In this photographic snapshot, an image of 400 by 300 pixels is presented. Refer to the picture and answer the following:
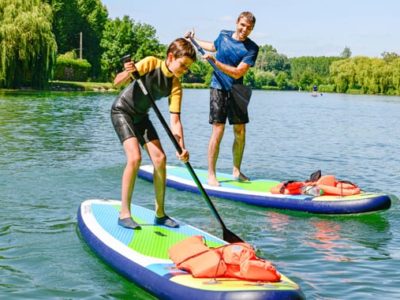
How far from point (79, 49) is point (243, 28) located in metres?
68.9

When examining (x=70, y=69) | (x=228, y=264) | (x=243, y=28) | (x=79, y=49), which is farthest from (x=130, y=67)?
(x=79, y=49)

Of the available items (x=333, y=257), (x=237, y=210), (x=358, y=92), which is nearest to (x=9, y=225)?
(x=237, y=210)

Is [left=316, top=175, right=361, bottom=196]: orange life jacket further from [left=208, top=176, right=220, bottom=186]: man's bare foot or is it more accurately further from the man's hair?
the man's hair

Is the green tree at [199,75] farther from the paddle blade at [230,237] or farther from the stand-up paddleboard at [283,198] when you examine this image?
the paddle blade at [230,237]

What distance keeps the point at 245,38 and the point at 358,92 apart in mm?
86624

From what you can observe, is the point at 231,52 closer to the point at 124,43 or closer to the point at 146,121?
the point at 146,121

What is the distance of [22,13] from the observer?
1512 inches

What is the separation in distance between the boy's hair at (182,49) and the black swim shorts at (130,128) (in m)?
0.79

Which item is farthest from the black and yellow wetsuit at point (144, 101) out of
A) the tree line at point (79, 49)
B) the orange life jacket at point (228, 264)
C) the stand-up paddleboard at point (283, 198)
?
the tree line at point (79, 49)

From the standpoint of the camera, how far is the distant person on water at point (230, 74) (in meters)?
8.62

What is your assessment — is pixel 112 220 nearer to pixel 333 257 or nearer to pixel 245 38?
pixel 333 257

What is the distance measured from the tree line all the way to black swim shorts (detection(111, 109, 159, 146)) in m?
23.7

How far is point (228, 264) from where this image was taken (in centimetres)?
462

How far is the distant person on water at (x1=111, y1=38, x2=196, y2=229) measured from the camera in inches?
235
